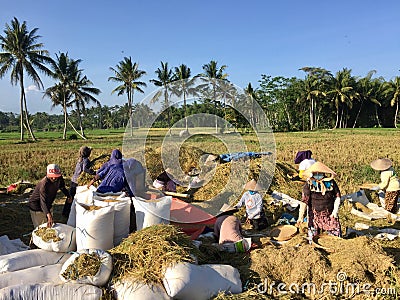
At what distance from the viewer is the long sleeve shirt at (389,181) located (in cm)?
530

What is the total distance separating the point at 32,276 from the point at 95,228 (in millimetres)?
618

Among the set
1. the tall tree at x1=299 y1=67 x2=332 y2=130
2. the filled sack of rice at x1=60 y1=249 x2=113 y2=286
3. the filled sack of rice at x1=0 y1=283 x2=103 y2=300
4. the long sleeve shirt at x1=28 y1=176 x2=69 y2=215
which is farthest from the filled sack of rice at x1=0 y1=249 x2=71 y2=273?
the tall tree at x1=299 y1=67 x2=332 y2=130

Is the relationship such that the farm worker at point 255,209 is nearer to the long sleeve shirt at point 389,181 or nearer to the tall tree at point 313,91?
the long sleeve shirt at point 389,181

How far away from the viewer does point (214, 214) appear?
4672mm

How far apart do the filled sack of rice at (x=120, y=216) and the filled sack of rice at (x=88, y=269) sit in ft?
2.28

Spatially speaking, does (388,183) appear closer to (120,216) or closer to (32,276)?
(120,216)

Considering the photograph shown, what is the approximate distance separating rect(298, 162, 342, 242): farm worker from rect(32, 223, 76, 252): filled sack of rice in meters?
2.24

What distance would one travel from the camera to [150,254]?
2631 mm

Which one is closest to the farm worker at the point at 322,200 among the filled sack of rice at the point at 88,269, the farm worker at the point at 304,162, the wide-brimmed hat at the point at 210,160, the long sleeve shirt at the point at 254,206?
the long sleeve shirt at the point at 254,206

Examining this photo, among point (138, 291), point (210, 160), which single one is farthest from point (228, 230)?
point (210, 160)

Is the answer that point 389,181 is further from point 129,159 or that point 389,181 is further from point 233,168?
point 129,159

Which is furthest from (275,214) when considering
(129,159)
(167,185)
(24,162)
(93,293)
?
(24,162)

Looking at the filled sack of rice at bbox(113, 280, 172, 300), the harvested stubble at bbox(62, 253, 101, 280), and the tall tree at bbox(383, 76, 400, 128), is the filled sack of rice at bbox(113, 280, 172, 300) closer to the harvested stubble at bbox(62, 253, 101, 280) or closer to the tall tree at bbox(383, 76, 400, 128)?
the harvested stubble at bbox(62, 253, 101, 280)

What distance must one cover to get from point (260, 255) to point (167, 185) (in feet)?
8.51
